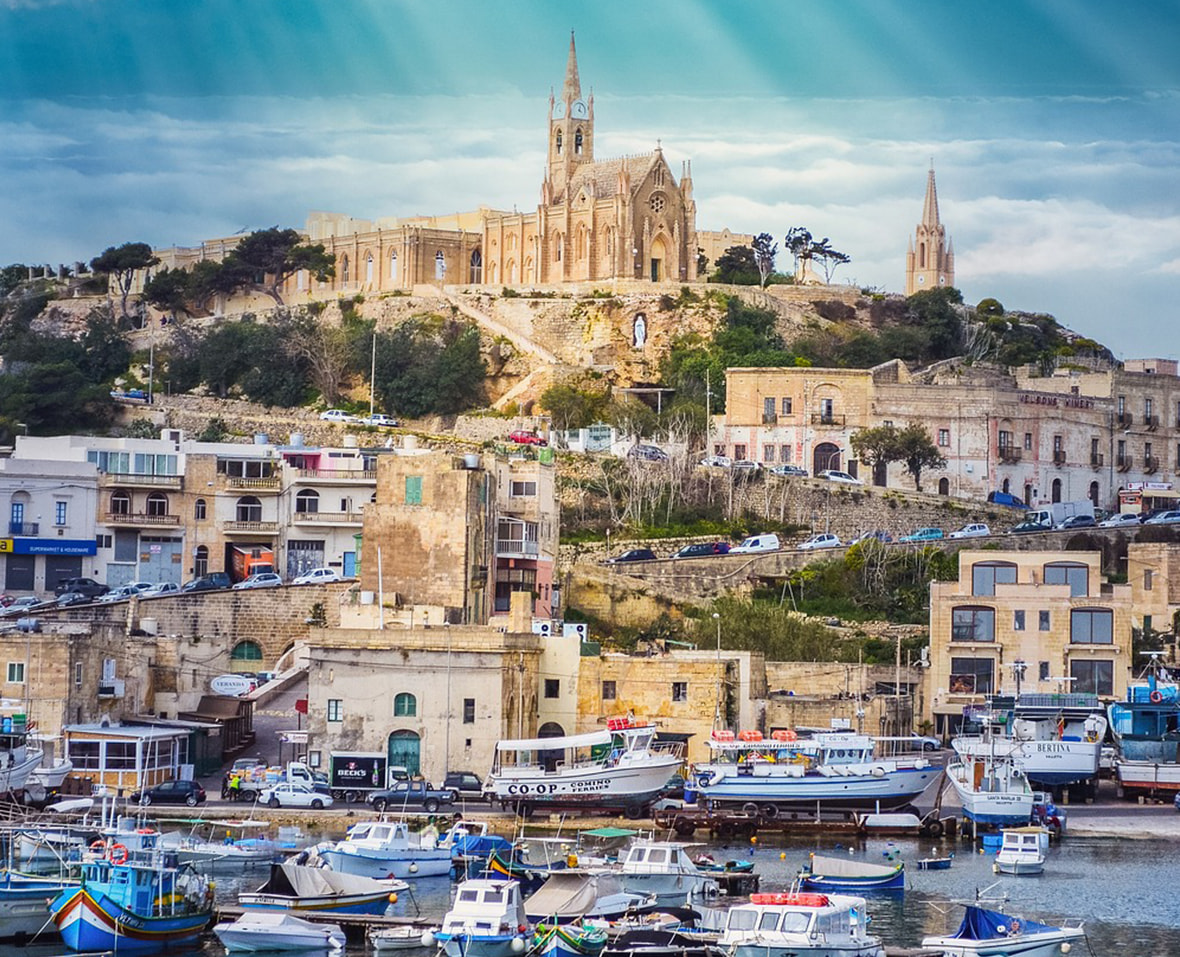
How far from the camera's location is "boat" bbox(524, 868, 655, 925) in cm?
4738

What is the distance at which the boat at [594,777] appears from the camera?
6331cm

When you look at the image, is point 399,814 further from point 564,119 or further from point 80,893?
point 564,119

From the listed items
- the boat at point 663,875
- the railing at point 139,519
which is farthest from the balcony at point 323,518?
the boat at point 663,875

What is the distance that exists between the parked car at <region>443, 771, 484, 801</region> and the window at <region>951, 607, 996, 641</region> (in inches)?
716

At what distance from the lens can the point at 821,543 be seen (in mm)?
89500

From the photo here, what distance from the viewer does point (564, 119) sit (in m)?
128

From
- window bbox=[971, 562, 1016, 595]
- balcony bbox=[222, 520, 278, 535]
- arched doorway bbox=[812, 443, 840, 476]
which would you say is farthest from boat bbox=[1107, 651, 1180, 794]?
balcony bbox=[222, 520, 278, 535]

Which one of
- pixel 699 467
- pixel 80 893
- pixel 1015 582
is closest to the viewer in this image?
pixel 80 893

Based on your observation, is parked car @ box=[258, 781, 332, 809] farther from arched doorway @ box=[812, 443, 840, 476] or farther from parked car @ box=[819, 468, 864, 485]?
arched doorway @ box=[812, 443, 840, 476]

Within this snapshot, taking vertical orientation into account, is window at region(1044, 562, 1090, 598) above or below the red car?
below

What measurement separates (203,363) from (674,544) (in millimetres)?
34980

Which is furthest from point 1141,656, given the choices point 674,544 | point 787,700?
point 674,544

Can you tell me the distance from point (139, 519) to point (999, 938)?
49.5 metres

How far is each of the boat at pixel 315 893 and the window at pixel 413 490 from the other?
77.5 feet
